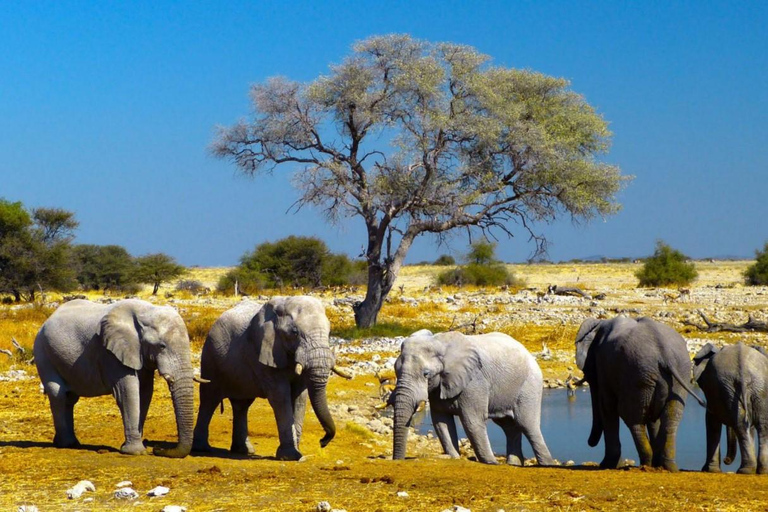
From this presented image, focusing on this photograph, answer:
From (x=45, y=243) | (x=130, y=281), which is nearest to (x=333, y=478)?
(x=45, y=243)

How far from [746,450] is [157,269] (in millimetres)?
49000

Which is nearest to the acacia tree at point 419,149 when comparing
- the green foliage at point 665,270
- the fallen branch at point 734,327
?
the fallen branch at point 734,327

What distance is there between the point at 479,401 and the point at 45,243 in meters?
34.7

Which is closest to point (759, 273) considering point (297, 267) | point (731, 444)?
point (297, 267)

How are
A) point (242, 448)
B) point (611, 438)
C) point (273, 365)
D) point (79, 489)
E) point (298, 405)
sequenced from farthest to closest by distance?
point (242, 448) → point (298, 405) → point (611, 438) → point (273, 365) → point (79, 489)

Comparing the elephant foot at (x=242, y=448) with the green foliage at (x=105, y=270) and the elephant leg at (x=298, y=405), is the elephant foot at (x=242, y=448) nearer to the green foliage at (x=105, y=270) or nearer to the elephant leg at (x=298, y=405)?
the elephant leg at (x=298, y=405)

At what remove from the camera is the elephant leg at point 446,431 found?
13031mm

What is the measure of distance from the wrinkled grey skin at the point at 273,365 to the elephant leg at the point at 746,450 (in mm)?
4465

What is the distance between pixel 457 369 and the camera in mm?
12898

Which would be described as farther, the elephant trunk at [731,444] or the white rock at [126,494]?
the elephant trunk at [731,444]

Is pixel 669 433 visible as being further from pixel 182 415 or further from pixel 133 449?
pixel 133 449

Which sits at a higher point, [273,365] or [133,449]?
[273,365]

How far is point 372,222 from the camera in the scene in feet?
98.4

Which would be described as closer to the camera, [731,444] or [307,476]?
[307,476]
